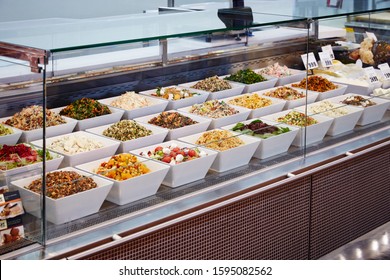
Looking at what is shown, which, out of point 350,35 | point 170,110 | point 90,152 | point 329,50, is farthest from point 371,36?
point 90,152

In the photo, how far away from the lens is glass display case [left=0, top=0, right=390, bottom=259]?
9.46 feet

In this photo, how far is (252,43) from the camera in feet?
14.2

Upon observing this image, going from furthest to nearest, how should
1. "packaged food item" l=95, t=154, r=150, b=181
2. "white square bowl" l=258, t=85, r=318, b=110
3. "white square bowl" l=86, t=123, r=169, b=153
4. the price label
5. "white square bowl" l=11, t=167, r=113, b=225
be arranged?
"white square bowl" l=258, t=85, r=318, b=110
"white square bowl" l=86, t=123, r=169, b=153
"packaged food item" l=95, t=154, r=150, b=181
"white square bowl" l=11, t=167, r=113, b=225
the price label

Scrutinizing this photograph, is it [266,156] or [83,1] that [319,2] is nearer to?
[266,156]

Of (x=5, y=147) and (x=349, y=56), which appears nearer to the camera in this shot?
(x=5, y=147)

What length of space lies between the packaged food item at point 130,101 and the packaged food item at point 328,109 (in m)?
0.98

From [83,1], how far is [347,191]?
419 cm

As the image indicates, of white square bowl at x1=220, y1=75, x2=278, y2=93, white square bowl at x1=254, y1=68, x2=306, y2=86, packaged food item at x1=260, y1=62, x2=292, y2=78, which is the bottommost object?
white square bowl at x1=220, y1=75, x2=278, y2=93

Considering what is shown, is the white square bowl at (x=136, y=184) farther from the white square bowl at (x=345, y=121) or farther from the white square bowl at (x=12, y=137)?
the white square bowl at (x=345, y=121)

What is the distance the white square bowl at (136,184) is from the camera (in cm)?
310

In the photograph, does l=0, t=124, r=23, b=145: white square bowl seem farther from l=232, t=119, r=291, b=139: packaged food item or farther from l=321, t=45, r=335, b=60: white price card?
l=321, t=45, r=335, b=60: white price card

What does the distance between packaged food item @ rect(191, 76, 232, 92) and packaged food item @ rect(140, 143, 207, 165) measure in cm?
80

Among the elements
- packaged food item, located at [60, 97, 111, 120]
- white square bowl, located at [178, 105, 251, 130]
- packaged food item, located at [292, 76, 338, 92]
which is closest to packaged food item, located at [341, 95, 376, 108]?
packaged food item, located at [292, 76, 338, 92]

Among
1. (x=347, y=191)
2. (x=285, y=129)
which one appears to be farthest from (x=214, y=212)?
(x=347, y=191)
